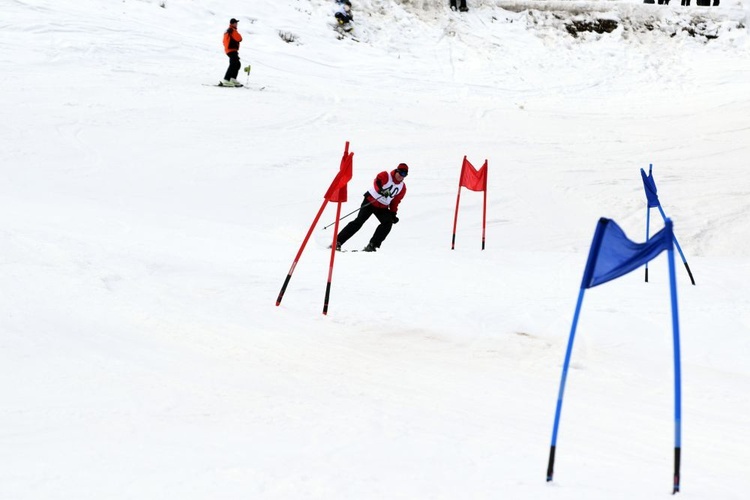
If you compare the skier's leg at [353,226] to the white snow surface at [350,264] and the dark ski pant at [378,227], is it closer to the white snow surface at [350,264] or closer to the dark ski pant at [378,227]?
the dark ski pant at [378,227]

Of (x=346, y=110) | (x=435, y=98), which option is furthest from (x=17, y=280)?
(x=435, y=98)

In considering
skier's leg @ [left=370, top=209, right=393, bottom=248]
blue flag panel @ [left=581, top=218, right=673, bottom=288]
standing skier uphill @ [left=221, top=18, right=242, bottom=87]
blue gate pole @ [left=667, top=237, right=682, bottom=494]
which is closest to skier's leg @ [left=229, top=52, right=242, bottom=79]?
standing skier uphill @ [left=221, top=18, right=242, bottom=87]

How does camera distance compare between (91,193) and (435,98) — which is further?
(435,98)

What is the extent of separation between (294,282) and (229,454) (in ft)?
14.2

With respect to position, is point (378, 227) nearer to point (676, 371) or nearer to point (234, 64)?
point (676, 371)

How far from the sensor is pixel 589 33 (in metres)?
25.0

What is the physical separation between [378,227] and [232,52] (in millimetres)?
7941

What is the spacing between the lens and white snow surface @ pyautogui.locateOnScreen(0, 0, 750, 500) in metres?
4.41

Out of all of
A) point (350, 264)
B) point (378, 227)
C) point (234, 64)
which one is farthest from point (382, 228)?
point (234, 64)

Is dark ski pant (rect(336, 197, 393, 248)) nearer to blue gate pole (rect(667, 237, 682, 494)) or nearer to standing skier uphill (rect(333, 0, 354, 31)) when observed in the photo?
blue gate pole (rect(667, 237, 682, 494))

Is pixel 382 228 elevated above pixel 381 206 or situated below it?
below

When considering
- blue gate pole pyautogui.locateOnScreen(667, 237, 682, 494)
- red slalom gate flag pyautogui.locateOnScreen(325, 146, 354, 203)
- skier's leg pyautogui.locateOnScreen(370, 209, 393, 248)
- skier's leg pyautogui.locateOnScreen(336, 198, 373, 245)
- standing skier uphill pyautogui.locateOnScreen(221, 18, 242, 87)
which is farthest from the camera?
standing skier uphill pyautogui.locateOnScreen(221, 18, 242, 87)

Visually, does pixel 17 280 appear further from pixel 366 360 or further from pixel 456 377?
pixel 456 377

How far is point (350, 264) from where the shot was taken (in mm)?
9820
